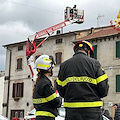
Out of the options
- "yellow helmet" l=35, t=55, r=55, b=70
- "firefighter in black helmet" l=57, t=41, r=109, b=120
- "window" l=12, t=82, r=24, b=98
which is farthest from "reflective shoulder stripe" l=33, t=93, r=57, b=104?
"window" l=12, t=82, r=24, b=98

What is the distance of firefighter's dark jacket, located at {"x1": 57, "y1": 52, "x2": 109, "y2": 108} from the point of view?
423 cm

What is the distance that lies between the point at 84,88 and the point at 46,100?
50.0 inches

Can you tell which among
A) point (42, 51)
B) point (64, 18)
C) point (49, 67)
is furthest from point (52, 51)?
point (49, 67)

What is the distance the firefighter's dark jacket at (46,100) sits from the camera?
531 centimetres

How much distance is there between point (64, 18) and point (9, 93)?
46.0ft

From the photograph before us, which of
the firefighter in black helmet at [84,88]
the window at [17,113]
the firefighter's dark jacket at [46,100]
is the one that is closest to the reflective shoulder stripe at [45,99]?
the firefighter's dark jacket at [46,100]

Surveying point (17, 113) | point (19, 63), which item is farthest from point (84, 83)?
point (19, 63)

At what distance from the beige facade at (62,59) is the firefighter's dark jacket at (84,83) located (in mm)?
22370

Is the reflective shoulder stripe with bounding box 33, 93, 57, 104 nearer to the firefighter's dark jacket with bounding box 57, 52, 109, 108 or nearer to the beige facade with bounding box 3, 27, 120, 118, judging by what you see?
the firefighter's dark jacket with bounding box 57, 52, 109, 108

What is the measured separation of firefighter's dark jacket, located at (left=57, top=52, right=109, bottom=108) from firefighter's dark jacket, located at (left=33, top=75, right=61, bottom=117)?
0.84 metres

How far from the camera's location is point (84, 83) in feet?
14.0

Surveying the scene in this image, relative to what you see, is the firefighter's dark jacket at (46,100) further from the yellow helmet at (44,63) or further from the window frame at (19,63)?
the window frame at (19,63)

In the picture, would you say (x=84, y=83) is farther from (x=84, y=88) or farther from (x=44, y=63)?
(x=44, y=63)

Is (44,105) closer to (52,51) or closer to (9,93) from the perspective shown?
(52,51)
